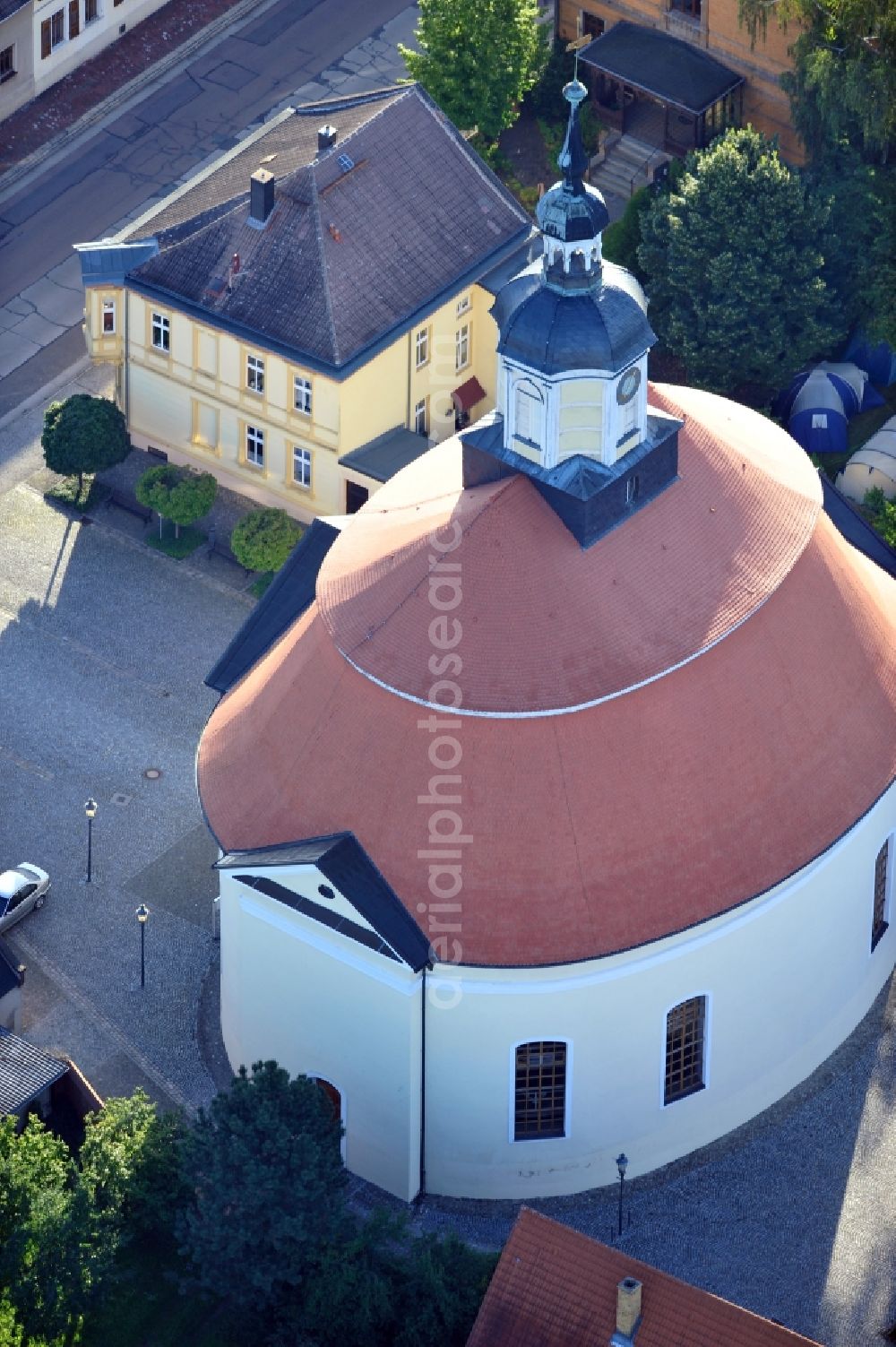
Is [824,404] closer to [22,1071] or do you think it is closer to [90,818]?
[90,818]

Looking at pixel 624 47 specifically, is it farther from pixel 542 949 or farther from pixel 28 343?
pixel 542 949

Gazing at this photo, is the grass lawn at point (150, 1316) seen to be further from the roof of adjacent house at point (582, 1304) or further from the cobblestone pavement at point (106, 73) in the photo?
the cobblestone pavement at point (106, 73)

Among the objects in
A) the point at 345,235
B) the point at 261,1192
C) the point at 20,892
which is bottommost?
the point at 20,892

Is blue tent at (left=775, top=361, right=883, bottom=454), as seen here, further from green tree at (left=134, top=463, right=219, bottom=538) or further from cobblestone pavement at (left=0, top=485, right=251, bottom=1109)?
cobblestone pavement at (left=0, top=485, right=251, bottom=1109)

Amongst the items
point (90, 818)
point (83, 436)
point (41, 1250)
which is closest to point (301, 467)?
point (83, 436)

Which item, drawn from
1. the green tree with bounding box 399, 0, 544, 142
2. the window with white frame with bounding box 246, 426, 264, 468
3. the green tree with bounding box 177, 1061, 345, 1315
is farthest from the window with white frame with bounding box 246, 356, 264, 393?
the green tree with bounding box 177, 1061, 345, 1315

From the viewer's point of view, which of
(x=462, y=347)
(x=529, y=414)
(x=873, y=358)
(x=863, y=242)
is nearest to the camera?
(x=529, y=414)

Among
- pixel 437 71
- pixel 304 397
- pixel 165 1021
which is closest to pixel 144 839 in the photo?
pixel 165 1021
